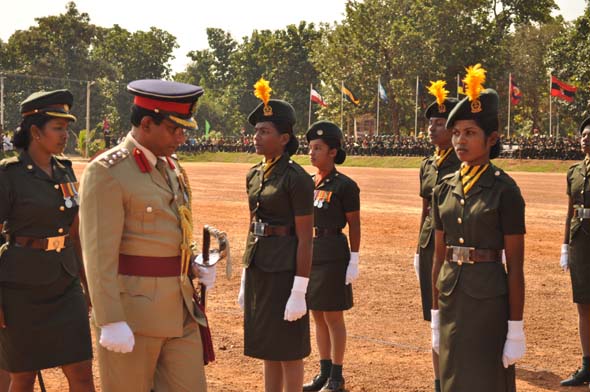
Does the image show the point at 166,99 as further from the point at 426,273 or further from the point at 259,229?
the point at 426,273

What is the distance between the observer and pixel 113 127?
331ft

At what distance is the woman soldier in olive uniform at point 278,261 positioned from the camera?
582 cm

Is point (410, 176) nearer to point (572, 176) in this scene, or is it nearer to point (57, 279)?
point (572, 176)

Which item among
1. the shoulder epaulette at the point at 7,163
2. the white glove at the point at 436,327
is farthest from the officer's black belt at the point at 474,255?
the shoulder epaulette at the point at 7,163

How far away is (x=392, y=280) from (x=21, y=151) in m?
7.79

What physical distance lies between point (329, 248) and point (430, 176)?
44.0 inches

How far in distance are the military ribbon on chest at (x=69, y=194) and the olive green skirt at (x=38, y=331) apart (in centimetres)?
55

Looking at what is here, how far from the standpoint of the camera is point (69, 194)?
18.6 feet

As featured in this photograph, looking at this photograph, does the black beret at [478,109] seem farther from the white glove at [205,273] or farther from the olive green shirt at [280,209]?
the white glove at [205,273]

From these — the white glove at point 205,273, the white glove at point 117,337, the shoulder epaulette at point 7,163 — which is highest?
the shoulder epaulette at point 7,163

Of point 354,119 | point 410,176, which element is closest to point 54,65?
point 354,119

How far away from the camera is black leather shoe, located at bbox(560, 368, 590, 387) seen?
740 cm

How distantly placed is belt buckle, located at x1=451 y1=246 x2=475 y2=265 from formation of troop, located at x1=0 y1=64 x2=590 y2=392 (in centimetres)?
1

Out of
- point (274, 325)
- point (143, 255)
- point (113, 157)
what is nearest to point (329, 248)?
point (274, 325)
